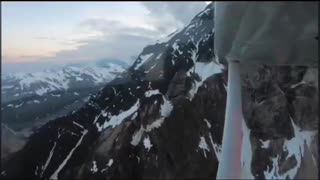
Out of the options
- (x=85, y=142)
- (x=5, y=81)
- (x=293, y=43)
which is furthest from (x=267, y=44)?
(x=85, y=142)

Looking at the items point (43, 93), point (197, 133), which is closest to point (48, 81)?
point (43, 93)

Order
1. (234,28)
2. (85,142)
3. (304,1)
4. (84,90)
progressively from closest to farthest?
(304,1) → (234,28) → (84,90) → (85,142)

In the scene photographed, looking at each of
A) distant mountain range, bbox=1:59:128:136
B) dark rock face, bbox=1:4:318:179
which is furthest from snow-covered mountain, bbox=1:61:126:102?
dark rock face, bbox=1:4:318:179

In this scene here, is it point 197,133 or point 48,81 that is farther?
point 197,133

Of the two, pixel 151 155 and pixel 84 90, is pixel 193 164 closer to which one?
pixel 151 155

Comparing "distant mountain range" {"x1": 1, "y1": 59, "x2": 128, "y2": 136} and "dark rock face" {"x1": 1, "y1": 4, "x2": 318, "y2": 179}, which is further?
"dark rock face" {"x1": 1, "y1": 4, "x2": 318, "y2": 179}

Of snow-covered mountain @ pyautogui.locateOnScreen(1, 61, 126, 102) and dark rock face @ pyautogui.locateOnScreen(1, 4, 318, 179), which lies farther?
dark rock face @ pyautogui.locateOnScreen(1, 4, 318, 179)

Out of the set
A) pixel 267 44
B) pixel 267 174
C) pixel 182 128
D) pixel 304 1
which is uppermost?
pixel 304 1

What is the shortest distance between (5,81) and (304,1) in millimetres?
1392

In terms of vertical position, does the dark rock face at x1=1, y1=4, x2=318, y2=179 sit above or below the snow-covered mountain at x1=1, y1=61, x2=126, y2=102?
below

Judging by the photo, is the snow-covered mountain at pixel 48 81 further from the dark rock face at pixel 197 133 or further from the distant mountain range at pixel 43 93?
the dark rock face at pixel 197 133

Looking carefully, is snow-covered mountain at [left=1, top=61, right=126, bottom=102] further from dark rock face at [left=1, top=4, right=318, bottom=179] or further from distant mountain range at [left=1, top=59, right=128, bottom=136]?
dark rock face at [left=1, top=4, right=318, bottom=179]

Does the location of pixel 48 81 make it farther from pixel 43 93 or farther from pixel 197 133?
pixel 197 133

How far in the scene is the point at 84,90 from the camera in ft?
11.9
